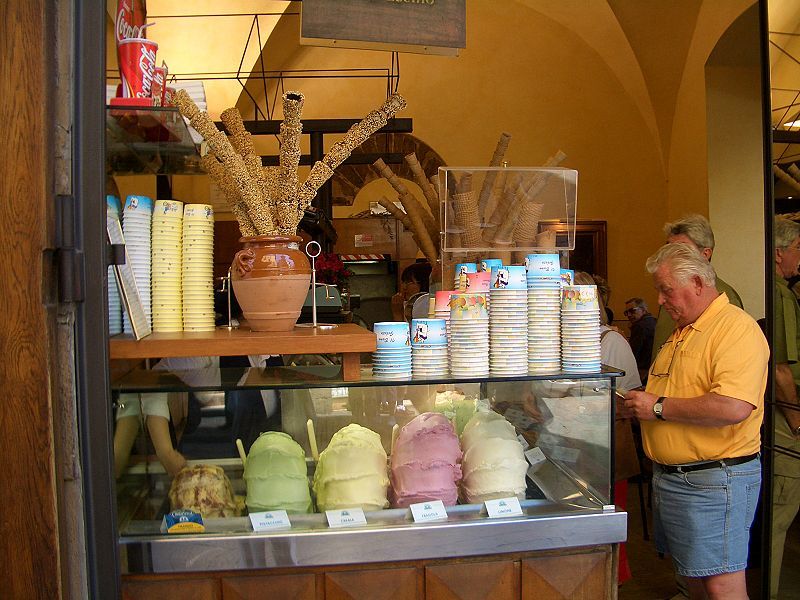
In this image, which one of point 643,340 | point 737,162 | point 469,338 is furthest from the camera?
point 737,162

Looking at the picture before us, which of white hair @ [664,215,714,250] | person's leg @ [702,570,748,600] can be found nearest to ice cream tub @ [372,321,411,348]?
person's leg @ [702,570,748,600]

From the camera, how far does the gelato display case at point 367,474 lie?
1996 millimetres

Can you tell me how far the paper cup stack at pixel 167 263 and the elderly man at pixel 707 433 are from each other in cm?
175

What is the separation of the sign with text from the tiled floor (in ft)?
10.3

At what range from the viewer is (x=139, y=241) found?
6.81ft

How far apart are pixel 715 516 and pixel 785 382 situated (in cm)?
106

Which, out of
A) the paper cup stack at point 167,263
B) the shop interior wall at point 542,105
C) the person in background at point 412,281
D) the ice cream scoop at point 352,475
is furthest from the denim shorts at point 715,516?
the shop interior wall at point 542,105

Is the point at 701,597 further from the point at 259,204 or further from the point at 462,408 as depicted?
the point at 259,204

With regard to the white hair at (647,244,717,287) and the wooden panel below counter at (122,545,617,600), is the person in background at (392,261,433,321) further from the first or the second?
the wooden panel below counter at (122,545,617,600)

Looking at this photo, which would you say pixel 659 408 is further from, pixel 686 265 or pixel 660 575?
pixel 660 575

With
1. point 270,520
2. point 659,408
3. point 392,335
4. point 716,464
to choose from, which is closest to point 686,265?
point 659,408

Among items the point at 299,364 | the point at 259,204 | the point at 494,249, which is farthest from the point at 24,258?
the point at 494,249

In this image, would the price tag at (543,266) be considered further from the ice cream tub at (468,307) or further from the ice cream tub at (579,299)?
the ice cream tub at (468,307)

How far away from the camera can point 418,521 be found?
81.1 inches
